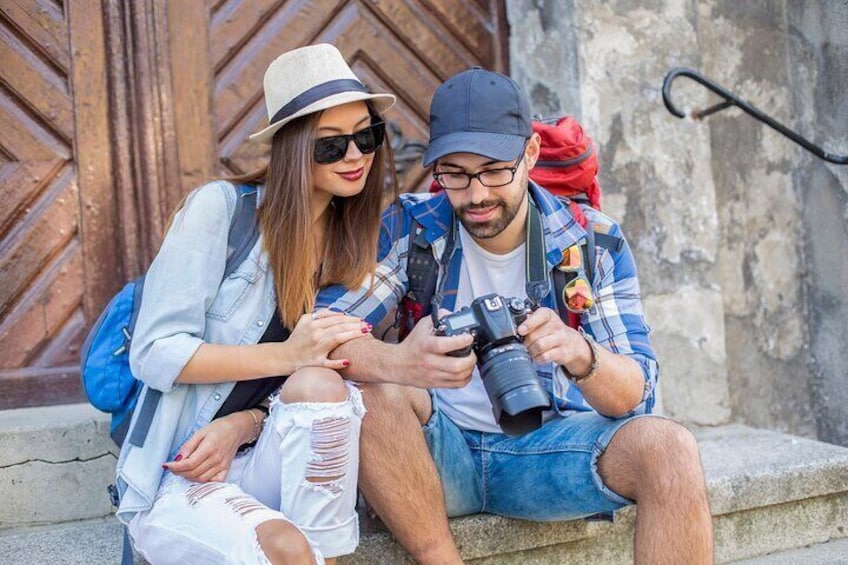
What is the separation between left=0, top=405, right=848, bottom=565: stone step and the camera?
234cm

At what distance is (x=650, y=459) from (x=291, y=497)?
2.44 ft

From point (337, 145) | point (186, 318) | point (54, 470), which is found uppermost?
point (337, 145)

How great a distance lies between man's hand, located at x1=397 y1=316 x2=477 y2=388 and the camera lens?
0.05 metres

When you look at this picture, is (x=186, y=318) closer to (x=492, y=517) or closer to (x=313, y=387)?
(x=313, y=387)

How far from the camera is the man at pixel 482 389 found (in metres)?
1.97

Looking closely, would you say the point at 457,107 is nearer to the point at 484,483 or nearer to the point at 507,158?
the point at 507,158

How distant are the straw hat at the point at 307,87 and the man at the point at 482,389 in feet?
0.75

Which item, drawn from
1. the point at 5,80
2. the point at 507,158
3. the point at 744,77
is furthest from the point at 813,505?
the point at 5,80

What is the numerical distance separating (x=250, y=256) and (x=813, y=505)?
178 cm

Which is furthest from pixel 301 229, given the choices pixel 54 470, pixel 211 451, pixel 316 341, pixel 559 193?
pixel 54 470

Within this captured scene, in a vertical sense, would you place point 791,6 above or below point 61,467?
above

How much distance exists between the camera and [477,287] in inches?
93.8

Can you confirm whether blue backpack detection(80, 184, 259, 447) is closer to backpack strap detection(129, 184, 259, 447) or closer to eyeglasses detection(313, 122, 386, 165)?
backpack strap detection(129, 184, 259, 447)

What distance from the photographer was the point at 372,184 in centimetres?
234
